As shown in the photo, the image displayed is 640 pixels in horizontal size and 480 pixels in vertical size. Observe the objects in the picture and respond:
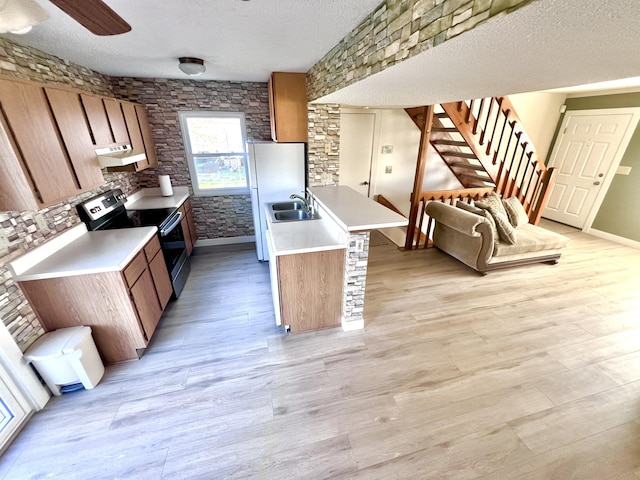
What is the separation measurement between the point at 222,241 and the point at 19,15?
11.2 feet

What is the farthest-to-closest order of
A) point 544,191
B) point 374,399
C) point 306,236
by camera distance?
point 544,191 < point 306,236 < point 374,399

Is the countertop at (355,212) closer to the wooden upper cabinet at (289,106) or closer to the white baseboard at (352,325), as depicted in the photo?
the wooden upper cabinet at (289,106)

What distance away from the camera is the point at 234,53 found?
210 centimetres

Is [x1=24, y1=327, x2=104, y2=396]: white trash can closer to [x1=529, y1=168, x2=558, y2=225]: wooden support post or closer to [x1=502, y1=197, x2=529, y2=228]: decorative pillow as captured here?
[x1=502, y1=197, x2=529, y2=228]: decorative pillow

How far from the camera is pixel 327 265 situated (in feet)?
7.04

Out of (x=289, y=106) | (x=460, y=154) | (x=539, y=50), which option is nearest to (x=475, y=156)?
(x=460, y=154)

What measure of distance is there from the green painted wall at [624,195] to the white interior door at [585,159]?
0.08m

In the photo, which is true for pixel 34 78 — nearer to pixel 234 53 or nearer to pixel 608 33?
pixel 234 53

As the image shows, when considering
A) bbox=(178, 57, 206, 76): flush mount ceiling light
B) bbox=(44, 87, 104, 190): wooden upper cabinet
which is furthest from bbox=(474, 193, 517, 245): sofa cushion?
bbox=(44, 87, 104, 190): wooden upper cabinet

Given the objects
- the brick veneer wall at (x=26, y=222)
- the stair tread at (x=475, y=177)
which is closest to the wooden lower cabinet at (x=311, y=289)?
the brick veneer wall at (x=26, y=222)

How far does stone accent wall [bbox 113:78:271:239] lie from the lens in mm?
3213

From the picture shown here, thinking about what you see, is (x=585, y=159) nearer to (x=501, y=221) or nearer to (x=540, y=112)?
(x=540, y=112)

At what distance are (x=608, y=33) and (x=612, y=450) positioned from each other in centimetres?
213

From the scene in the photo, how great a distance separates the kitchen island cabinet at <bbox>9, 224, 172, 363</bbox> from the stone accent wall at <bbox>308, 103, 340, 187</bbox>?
196cm
